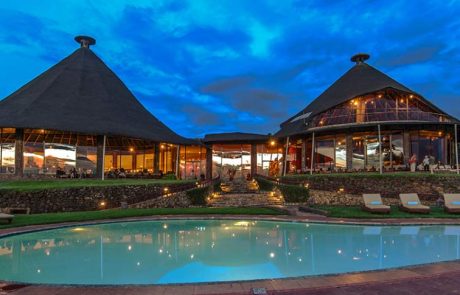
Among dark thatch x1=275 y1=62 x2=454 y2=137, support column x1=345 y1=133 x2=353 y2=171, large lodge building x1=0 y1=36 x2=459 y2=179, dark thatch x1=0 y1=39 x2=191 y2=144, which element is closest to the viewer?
dark thatch x1=0 y1=39 x2=191 y2=144

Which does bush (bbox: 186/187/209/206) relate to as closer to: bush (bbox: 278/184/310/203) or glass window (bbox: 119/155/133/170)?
bush (bbox: 278/184/310/203)

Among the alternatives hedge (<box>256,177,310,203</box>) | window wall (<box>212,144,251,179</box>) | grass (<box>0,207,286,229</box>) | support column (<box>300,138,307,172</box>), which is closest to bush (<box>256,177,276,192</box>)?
hedge (<box>256,177,310,203</box>)

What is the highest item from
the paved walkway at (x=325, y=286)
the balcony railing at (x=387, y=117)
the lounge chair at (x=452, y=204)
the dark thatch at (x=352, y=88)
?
the dark thatch at (x=352, y=88)

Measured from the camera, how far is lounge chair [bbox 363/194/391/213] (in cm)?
1563

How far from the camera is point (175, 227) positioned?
12.9m

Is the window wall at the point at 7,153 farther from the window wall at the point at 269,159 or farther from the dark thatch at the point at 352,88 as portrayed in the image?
the window wall at the point at 269,159

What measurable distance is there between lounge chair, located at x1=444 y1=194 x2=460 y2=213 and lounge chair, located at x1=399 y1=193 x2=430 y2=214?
118 centimetres

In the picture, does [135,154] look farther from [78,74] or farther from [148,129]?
[78,74]

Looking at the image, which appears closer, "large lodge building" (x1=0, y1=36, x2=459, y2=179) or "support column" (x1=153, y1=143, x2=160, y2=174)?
"large lodge building" (x1=0, y1=36, x2=459, y2=179)

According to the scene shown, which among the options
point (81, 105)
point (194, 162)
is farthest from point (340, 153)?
point (81, 105)

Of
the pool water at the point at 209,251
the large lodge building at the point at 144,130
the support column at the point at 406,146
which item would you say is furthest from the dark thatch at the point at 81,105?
the support column at the point at 406,146

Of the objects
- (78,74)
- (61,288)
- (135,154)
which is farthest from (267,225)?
(78,74)

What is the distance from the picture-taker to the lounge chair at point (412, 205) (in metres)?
15.5

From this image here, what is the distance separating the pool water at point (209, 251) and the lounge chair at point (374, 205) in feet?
9.92
